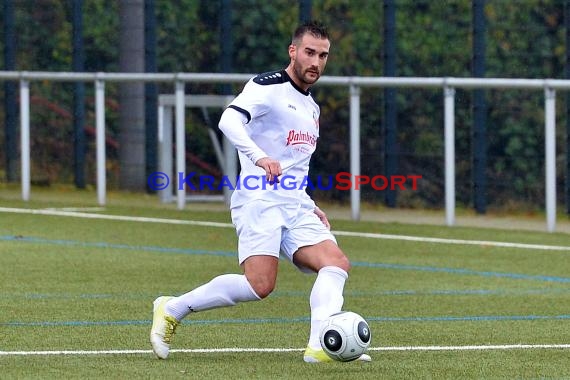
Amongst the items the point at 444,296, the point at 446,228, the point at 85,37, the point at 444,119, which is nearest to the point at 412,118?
the point at 444,119

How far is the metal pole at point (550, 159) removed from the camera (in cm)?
1639

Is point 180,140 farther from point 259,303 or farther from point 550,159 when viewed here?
point 259,303

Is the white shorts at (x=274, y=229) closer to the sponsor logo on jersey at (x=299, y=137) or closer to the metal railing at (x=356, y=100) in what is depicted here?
the sponsor logo on jersey at (x=299, y=137)

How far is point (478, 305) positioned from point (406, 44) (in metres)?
8.62

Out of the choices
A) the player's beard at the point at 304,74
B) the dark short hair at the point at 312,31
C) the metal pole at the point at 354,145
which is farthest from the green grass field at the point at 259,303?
the dark short hair at the point at 312,31

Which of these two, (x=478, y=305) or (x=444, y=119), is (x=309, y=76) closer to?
(x=478, y=305)

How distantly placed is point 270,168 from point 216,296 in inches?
31.9

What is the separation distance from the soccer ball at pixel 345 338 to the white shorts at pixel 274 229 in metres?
0.53

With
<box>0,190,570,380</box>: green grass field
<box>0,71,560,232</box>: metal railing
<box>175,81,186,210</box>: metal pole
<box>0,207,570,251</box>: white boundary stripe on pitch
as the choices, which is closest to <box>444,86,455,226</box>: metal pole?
<box>0,71,560,232</box>: metal railing

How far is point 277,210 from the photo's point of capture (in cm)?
835

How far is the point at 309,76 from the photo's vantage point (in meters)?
8.34

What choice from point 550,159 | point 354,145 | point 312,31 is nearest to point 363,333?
point 312,31

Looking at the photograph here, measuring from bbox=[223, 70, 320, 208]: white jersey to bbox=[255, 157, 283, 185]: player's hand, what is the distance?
0.35 m

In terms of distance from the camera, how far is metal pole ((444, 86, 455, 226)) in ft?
55.6
